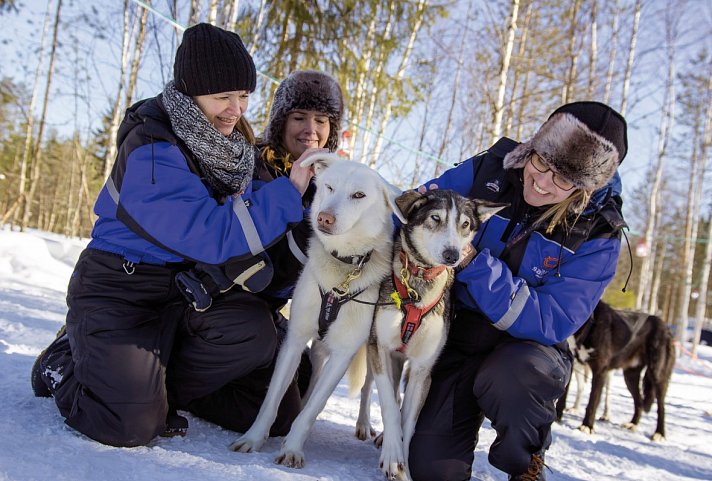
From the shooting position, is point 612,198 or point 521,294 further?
point 612,198

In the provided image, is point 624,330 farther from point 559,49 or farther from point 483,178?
point 559,49

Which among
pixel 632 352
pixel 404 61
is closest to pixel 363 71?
pixel 404 61

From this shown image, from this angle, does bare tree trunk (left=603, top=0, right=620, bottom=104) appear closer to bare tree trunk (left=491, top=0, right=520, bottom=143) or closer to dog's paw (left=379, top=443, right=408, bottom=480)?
bare tree trunk (left=491, top=0, right=520, bottom=143)

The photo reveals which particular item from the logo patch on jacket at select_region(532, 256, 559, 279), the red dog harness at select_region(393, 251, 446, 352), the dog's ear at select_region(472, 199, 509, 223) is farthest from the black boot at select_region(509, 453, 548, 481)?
the dog's ear at select_region(472, 199, 509, 223)

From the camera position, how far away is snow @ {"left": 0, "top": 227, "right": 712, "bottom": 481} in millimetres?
1681

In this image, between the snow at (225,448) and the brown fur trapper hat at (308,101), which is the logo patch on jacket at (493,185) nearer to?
the brown fur trapper hat at (308,101)

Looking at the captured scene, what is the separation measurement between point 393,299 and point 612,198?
1216 mm

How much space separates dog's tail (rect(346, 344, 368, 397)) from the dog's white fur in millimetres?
264

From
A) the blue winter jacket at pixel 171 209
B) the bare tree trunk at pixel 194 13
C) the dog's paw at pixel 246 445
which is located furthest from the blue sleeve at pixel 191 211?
the bare tree trunk at pixel 194 13

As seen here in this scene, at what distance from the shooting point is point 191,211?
6.85 ft

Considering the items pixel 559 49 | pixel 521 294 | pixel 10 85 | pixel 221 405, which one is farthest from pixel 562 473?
pixel 10 85

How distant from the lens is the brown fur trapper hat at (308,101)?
10.8 ft

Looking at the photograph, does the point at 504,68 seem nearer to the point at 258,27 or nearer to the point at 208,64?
the point at 258,27

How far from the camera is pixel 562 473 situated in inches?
108
